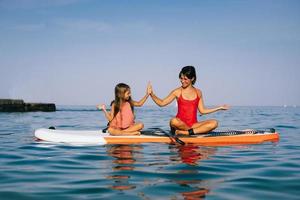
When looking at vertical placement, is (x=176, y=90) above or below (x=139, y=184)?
above

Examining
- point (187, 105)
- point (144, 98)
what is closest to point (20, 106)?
point (144, 98)

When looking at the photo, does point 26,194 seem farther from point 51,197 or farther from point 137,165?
point 137,165

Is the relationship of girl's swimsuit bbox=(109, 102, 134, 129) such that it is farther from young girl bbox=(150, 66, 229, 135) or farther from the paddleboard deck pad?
young girl bbox=(150, 66, 229, 135)

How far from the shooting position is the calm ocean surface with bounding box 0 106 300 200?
169 inches

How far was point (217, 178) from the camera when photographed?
16.8ft

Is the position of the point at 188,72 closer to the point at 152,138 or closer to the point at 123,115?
the point at 152,138

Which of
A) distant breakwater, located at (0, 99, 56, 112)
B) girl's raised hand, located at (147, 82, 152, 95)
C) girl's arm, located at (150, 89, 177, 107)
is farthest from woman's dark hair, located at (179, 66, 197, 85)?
distant breakwater, located at (0, 99, 56, 112)

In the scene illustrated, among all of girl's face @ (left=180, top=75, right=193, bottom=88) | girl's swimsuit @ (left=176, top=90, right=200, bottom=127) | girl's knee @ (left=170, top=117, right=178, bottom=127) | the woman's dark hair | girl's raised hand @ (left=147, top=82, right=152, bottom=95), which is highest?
the woman's dark hair

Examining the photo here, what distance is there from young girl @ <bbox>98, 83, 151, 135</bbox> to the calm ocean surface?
940 mm

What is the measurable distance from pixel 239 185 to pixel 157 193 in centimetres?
118

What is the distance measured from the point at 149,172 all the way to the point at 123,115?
13.6ft

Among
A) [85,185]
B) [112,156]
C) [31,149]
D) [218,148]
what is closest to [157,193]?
[85,185]

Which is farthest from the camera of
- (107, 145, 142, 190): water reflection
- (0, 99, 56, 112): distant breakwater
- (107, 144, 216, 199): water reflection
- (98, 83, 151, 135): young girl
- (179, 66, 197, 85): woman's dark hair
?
(0, 99, 56, 112): distant breakwater

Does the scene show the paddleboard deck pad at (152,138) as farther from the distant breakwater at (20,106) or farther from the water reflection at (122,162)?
the distant breakwater at (20,106)
